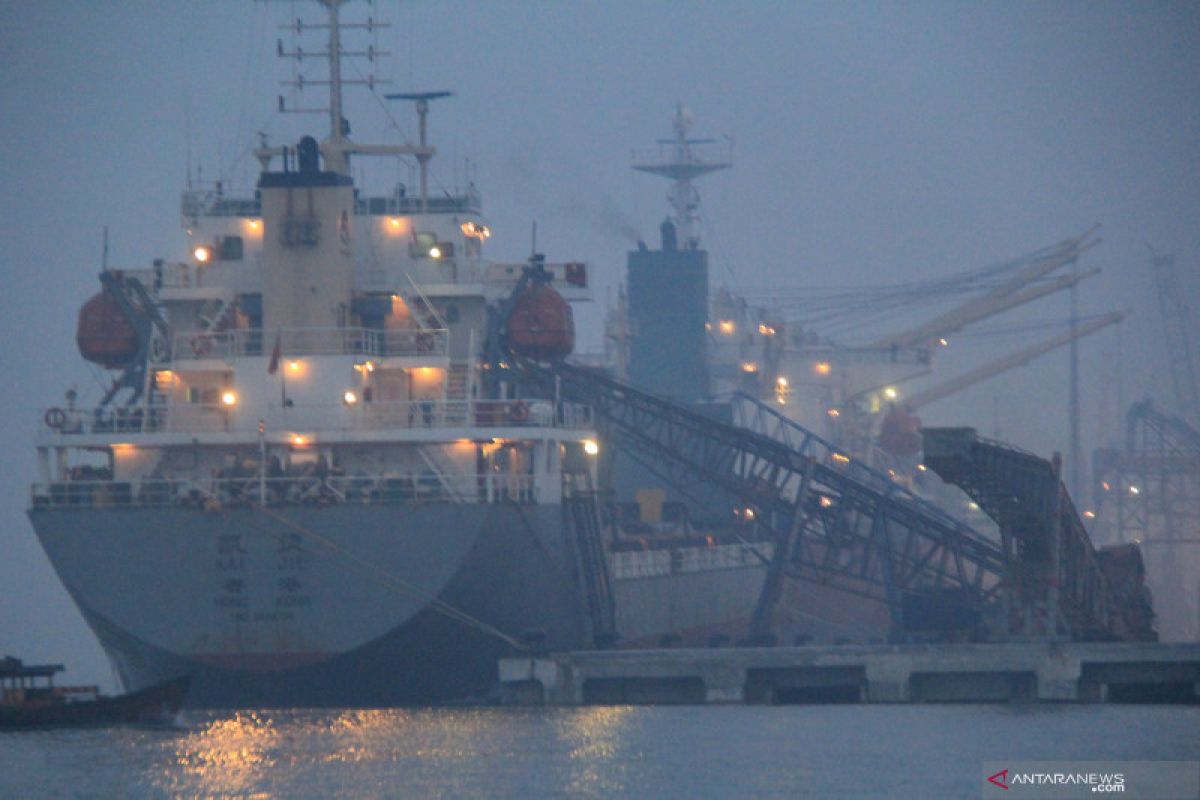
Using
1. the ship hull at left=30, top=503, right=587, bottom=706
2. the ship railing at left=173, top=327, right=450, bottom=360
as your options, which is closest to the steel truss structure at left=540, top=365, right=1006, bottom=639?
the ship railing at left=173, top=327, right=450, bottom=360

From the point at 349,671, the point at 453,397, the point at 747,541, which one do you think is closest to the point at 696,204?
the point at 747,541

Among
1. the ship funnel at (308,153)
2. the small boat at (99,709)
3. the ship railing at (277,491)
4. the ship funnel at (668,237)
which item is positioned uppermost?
the ship funnel at (668,237)

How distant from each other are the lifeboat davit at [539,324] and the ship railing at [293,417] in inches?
118

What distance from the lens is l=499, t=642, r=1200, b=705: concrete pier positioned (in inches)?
2199

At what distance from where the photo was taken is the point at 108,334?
198 feet

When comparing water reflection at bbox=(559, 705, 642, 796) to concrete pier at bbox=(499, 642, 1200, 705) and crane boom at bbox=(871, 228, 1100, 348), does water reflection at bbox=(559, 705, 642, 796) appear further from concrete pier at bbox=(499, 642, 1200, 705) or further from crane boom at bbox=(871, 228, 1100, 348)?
crane boom at bbox=(871, 228, 1100, 348)

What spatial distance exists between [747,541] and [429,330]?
27490 mm

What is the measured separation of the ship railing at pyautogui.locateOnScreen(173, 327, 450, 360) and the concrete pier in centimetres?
764

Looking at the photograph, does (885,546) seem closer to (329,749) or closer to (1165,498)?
(329,749)

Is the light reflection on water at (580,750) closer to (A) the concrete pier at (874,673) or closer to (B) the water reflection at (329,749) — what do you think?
(B) the water reflection at (329,749)

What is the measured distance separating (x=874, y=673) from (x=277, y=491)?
13476 mm

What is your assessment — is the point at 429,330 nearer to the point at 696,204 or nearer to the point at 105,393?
the point at 105,393

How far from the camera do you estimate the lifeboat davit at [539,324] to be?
61.0 m

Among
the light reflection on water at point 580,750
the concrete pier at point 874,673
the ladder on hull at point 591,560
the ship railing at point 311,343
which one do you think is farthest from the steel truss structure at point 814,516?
the light reflection on water at point 580,750
